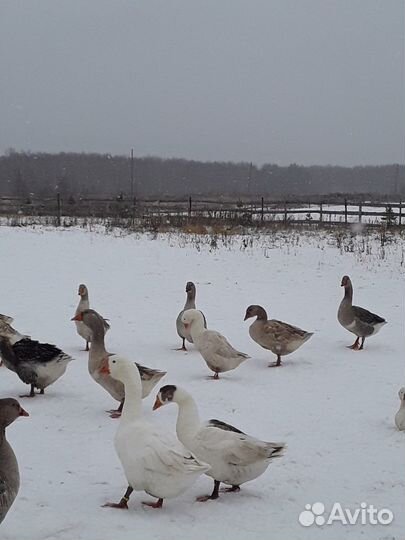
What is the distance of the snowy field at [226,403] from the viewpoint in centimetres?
441

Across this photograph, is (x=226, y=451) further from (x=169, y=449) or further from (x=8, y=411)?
(x=8, y=411)

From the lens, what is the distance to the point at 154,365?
28.3 ft

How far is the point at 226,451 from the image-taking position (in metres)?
4.69

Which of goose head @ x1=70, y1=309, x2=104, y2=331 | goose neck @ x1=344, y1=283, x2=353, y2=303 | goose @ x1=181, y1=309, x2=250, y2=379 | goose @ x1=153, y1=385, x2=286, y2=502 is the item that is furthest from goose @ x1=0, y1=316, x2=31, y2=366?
goose neck @ x1=344, y1=283, x2=353, y2=303

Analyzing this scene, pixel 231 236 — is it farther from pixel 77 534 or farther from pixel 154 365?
pixel 77 534

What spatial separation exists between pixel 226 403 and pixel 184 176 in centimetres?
12001

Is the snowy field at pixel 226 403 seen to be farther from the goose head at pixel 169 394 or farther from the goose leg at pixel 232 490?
the goose head at pixel 169 394

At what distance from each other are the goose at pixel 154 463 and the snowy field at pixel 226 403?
0.18 m

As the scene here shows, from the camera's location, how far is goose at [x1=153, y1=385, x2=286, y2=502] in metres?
4.70

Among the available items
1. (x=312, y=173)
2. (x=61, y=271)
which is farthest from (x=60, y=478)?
(x=312, y=173)

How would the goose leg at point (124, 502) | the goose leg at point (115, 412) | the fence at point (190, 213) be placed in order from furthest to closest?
the fence at point (190, 213), the goose leg at point (115, 412), the goose leg at point (124, 502)
